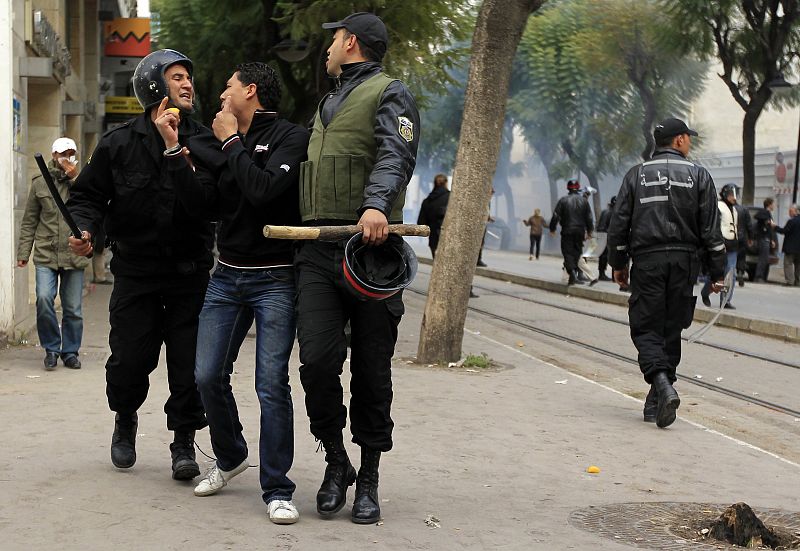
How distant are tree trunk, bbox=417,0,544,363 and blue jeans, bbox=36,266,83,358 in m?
2.73

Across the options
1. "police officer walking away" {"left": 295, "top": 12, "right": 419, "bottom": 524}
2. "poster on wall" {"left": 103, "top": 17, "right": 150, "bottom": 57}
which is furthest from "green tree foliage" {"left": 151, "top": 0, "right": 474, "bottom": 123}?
"police officer walking away" {"left": 295, "top": 12, "right": 419, "bottom": 524}

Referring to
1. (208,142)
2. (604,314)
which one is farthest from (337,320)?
(604,314)

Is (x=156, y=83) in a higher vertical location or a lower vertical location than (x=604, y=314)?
higher

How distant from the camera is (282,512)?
4.88m

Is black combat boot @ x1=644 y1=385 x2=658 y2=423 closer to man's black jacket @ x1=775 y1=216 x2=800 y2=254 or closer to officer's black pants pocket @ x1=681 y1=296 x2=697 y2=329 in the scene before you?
officer's black pants pocket @ x1=681 y1=296 x2=697 y2=329

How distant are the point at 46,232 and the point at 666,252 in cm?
461

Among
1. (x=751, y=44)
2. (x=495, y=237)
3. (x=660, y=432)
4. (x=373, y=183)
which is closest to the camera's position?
(x=373, y=183)

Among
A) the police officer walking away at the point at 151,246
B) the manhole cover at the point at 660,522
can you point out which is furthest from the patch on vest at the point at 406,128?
the manhole cover at the point at 660,522

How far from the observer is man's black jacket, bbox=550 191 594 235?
70.8 ft

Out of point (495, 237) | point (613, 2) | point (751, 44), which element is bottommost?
point (495, 237)

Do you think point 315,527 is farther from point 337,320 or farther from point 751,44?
point 751,44

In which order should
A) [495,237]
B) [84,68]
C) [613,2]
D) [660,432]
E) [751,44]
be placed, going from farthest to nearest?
[495,237] < [613,2] < [751,44] < [84,68] < [660,432]

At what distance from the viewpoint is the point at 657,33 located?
111 feet

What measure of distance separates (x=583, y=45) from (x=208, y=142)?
1782 inches
